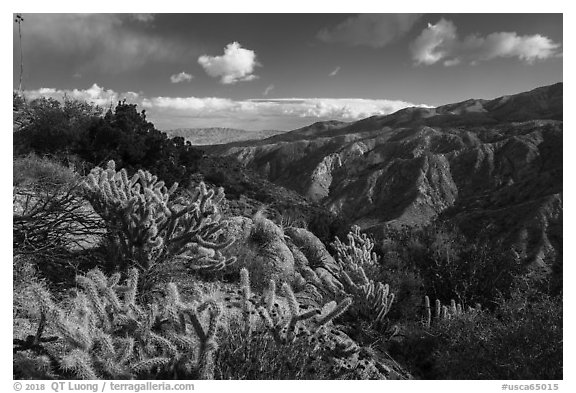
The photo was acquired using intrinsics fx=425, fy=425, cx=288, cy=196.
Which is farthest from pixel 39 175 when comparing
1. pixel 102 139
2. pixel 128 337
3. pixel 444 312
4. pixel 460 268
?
pixel 460 268

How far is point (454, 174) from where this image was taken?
110 m

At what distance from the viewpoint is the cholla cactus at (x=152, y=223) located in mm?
5035

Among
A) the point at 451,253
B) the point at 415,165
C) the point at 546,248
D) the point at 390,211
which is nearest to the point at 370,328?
the point at 451,253

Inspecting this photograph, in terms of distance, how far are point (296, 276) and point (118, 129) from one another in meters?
10.2

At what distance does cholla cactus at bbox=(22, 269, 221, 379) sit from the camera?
10.6ft

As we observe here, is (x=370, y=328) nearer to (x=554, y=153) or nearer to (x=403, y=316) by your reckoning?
(x=403, y=316)

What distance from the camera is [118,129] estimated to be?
47.9 feet

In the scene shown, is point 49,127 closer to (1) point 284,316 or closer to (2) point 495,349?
(1) point 284,316

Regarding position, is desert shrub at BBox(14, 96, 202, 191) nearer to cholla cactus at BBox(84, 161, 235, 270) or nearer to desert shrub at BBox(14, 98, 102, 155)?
desert shrub at BBox(14, 98, 102, 155)

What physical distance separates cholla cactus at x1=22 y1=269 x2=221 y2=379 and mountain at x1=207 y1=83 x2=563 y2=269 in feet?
94.3

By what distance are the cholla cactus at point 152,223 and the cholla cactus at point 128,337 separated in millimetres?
1209

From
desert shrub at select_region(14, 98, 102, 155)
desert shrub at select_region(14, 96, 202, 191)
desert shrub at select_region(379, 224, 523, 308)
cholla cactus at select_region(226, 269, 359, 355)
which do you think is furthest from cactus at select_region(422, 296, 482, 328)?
desert shrub at select_region(14, 98, 102, 155)

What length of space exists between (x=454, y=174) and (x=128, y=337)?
115110 millimetres

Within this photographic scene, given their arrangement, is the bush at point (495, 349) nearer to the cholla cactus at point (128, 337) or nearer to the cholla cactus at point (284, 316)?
the cholla cactus at point (284, 316)
